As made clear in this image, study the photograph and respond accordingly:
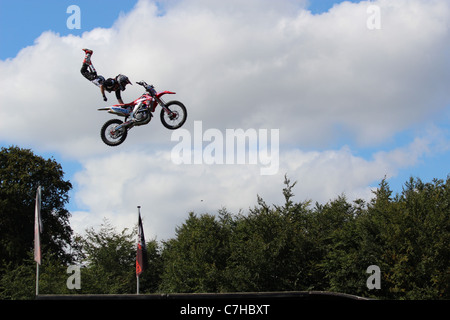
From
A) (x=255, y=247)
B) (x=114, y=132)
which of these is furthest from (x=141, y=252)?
(x=114, y=132)

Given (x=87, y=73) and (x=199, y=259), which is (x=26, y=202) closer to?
(x=199, y=259)

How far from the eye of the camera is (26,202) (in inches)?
2338

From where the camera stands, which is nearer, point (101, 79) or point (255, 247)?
point (101, 79)

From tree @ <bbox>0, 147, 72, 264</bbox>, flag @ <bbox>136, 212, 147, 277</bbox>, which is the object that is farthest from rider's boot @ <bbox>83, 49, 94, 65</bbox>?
tree @ <bbox>0, 147, 72, 264</bbox>

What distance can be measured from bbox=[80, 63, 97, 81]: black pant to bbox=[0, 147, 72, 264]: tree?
4483 cm

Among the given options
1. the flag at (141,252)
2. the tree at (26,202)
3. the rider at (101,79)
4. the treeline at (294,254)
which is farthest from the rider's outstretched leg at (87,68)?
the tree at (26,202)

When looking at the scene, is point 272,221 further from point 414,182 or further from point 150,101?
point 150,101

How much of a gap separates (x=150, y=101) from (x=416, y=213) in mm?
36571

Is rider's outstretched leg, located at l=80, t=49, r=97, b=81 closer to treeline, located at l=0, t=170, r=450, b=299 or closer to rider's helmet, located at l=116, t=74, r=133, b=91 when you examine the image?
rider's helmet, located at l=116, t=74, r=133, b=91

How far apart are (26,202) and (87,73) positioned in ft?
156

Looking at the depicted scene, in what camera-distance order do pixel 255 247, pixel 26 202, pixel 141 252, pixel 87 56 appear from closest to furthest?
pixel 87 56 < pixel 141 252 < pixel 255 247 < pixel 26 202

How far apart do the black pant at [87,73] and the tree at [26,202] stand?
4483 centimetres
